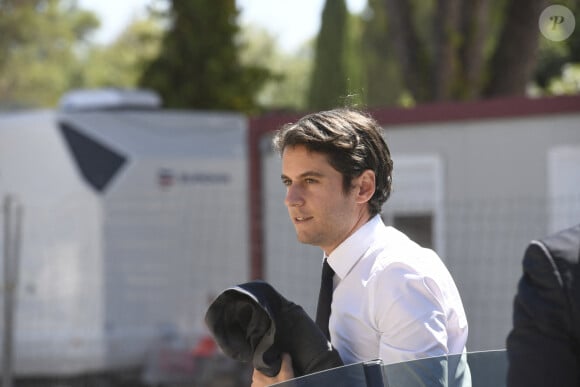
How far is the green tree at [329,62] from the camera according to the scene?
14909 millimetres

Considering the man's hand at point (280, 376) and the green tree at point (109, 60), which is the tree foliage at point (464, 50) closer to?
the man's hand at point (280, 376)

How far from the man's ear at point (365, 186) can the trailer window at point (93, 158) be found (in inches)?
327

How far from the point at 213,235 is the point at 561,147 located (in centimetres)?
366

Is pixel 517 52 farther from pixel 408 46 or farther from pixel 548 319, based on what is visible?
pixel 548 319

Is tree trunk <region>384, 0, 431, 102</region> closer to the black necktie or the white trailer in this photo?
the white trailer

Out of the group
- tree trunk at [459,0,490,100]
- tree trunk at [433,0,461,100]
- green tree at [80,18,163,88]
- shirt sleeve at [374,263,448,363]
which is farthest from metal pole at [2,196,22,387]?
green tree at [80,18,163,88]

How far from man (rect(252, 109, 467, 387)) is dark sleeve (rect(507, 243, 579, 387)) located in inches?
26.6

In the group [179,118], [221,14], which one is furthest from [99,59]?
[179,118]

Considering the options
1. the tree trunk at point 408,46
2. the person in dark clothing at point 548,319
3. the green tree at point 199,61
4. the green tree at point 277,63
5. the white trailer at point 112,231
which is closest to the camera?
the person in dark clothing at point 548,319

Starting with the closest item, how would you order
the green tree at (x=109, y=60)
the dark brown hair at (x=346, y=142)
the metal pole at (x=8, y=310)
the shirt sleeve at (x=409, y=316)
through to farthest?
the shirt sleeve at (x=409, y=316) → the dark brown hair at (x=346, y=142) → the metal pole at (x=8, y=310) → the green tree at (x=109, y=60)

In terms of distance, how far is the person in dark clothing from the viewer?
6.36ft

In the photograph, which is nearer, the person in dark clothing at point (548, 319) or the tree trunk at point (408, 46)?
the person in dark clothing at point (548, 319)

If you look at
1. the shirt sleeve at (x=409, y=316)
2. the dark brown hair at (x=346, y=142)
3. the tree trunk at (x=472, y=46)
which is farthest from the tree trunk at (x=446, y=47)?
the shirt sleeve at (x=409, y=316)

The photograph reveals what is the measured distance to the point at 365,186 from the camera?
9.65ft
